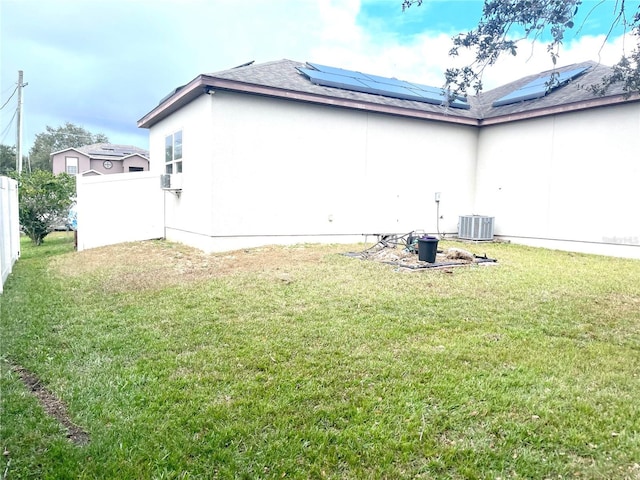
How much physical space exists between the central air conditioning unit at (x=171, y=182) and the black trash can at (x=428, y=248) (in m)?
6.52

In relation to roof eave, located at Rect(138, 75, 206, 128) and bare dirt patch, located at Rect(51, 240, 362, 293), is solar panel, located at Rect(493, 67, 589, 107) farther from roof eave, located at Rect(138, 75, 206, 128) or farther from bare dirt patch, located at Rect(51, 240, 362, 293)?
roof eave, located at Rect(138, 75, 206, 128)

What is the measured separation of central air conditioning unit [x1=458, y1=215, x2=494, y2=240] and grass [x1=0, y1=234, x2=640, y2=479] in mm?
5731

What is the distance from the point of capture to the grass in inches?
89.5

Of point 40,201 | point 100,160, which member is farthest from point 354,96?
point 100,160

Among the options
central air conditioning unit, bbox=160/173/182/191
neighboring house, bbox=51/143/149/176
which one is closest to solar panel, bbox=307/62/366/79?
central air conditioning unit, bbox=160/173/182/191

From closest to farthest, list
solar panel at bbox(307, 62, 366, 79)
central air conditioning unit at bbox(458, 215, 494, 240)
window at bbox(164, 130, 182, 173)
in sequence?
1. window at bbox(164, 130, 182, 173)
2. central air conditioning unit at bbox(458, 215, 494, 240)
3. solar panel at bbox(307, 62, 366, 79)

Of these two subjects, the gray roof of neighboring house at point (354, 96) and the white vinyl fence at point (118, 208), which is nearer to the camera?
the gray roof of neighboring house at point (354, 96)

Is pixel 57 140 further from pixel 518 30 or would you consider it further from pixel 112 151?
pixel 518 30

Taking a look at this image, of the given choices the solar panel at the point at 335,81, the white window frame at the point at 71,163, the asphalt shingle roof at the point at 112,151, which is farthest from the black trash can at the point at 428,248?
the white window frame at the point at 71,163

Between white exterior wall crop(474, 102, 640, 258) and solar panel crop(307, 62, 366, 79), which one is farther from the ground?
solar panel crop(307, 62, 366, 79)

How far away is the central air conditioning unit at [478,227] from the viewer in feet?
39.3

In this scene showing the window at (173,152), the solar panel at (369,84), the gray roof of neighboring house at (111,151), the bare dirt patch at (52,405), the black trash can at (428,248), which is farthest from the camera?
the gray roof of neighboring house at (111,151)

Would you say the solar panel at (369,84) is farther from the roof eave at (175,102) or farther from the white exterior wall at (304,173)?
the roof eave at (175,102)

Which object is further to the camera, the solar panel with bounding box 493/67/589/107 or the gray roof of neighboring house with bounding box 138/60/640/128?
the solar panel with bounding box 493/67/589/107
